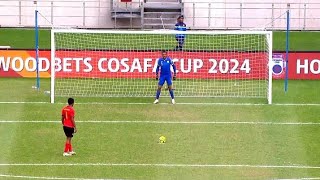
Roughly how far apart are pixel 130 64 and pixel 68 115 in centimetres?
1332

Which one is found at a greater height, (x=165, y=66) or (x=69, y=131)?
(x=165, y=66)

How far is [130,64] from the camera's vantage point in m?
45.8

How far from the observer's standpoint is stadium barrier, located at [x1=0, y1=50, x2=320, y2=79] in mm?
45719

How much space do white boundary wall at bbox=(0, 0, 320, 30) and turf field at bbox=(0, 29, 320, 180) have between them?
47.8 feet

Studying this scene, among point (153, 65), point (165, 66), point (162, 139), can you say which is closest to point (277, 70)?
point (153, 65)

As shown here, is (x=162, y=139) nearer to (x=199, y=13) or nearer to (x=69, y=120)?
(x=69, y=120)

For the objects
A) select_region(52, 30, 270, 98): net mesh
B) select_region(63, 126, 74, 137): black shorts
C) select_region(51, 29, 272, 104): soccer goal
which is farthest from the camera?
select_region(52, 30, 270, 98): net mesh

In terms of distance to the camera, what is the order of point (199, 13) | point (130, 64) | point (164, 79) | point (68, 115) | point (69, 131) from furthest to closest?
point (199, 13)
point (130, 64)
point (164, 79)
point (69, 131)
point (68, 115)

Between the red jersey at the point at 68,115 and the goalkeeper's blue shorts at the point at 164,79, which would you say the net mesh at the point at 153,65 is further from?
the red jersey at the point at 68,115

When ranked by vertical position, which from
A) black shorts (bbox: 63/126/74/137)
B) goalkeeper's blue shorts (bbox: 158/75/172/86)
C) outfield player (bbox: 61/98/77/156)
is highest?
goalkeeper's blue shorts (bbox: 158/75/172/86)

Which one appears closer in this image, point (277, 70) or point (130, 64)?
point (130, 64)

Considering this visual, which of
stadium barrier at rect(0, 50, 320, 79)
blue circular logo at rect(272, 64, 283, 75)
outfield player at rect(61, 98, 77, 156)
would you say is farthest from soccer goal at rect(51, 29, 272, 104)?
outfield player at rect(61, 98, 77, 156)

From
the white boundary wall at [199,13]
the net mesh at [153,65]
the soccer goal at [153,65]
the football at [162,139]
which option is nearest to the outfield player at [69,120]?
the football at [162,139]

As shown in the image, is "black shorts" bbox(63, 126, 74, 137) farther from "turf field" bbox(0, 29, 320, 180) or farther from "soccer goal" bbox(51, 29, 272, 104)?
"soccer goal" bbox(51, 29, 272, 104)
